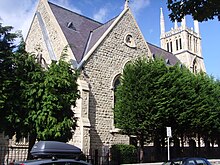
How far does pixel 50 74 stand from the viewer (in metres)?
16.0

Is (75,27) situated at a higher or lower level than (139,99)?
higher

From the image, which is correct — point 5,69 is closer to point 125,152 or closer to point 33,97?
point 33,97

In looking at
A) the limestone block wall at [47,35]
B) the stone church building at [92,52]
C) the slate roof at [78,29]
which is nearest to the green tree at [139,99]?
the stone church building at [92,52]

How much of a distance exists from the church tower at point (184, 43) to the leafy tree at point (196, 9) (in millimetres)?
40818

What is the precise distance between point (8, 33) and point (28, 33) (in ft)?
51.4

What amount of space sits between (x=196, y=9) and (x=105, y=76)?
685 inches

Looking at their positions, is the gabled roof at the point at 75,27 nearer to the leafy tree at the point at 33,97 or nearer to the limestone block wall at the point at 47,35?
the limestone block wall at the point at 47,35

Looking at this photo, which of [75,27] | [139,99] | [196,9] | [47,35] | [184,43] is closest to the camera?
[196,9]

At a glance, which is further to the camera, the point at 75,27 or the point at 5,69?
the point at 75,27

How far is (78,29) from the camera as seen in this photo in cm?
2992

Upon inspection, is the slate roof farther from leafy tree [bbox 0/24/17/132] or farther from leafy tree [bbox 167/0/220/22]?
leafy tree [bbox 167/0/220/22]

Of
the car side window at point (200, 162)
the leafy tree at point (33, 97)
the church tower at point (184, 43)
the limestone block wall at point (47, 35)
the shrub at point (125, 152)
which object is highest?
the church tower at point (184, 43)

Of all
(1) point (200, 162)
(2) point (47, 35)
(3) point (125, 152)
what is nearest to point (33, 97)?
(1) point (200, 162)

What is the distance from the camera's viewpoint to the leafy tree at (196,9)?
339 inches
